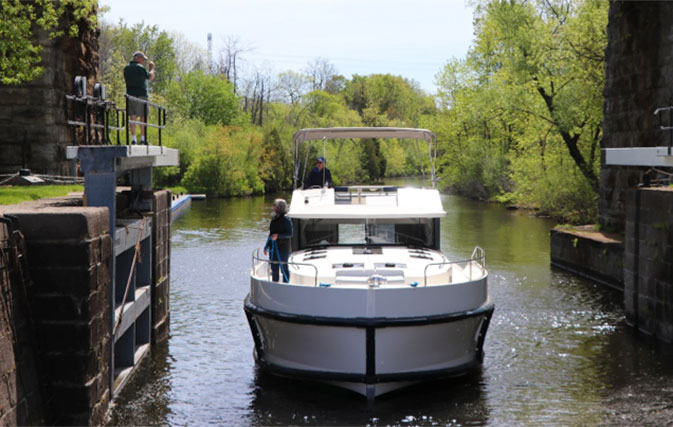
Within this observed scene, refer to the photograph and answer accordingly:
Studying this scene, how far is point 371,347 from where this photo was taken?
11391 mm

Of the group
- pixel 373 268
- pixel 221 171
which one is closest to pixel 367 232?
pixel 373 268

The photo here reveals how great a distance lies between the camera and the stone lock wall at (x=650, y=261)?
49.8ft

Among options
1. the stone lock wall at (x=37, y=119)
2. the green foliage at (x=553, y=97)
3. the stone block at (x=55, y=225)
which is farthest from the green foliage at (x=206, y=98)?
the stone block at (x=55, y=225)

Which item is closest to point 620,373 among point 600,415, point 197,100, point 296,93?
point 600,415

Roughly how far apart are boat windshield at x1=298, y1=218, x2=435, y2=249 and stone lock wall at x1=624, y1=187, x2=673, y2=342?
15.0ft

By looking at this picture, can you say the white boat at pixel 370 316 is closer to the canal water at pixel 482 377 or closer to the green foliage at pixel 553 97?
the canal water at pixel 482 377

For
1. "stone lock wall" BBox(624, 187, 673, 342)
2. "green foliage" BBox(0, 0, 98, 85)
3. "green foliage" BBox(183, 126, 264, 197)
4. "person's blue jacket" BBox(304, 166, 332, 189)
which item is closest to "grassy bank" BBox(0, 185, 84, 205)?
"green foliage" BBox(0, 0, 98, 85)

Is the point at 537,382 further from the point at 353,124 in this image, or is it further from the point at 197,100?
the point at 197,100

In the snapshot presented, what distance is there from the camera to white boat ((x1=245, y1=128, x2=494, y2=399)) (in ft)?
37.4

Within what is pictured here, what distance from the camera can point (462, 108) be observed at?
4959cm

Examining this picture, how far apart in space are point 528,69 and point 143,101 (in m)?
25.6

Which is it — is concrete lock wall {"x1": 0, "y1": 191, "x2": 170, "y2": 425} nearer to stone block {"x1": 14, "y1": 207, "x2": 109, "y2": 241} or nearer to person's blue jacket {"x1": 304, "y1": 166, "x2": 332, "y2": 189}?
stone block {"x1": 14, "y1": 207, "x2": 109, "y2": 241}

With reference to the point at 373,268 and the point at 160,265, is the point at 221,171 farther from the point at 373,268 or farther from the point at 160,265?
the point at 373,268

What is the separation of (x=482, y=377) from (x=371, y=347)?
10.4 feet
